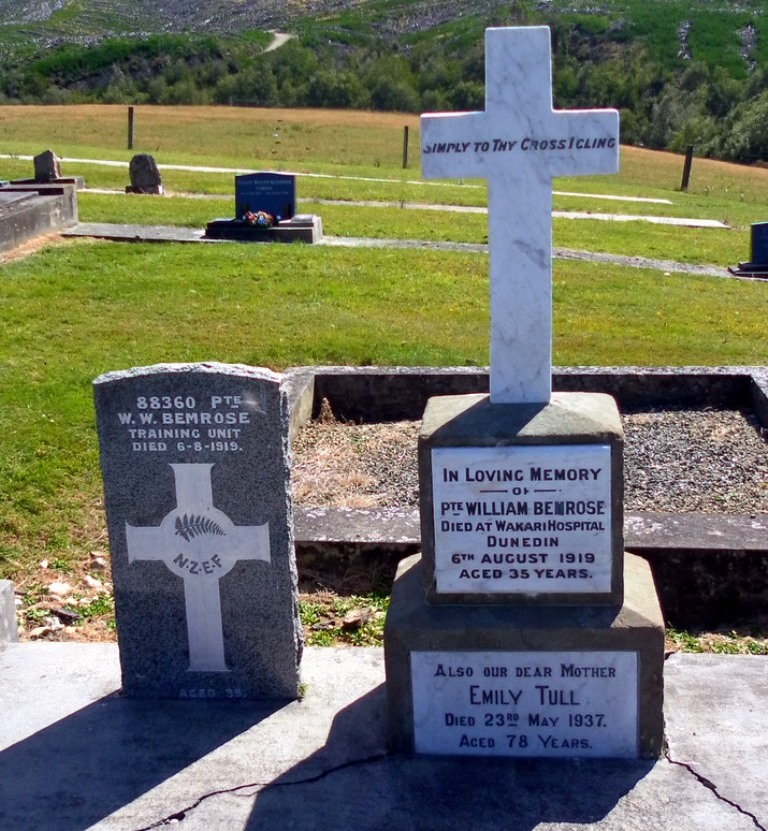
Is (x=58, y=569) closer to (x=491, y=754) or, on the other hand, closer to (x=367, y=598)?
(x=367, y=598)

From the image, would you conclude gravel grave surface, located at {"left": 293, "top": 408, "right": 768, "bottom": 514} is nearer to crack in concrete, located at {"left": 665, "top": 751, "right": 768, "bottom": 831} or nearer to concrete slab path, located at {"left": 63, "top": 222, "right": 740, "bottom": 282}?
crack in concrete, located at {"left": 665, "top": 751, "right": 768, "bottom": 831}

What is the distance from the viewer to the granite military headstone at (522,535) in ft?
12.2

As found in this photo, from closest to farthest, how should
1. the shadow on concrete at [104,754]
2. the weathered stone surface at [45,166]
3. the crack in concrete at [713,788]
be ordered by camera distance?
the crack in concrete at [713,788] → the shadow on concrete at [104,754] → the weathered stone surface at [45,166]

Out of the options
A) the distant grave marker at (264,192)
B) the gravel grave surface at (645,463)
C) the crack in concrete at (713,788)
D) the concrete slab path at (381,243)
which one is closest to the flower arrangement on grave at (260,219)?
the distant grave marker at (264,192)

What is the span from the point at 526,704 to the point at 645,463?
11.3ft

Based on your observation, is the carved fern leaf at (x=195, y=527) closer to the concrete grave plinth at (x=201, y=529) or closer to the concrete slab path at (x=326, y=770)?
the concrete grave plinth at (x=201, y=529)

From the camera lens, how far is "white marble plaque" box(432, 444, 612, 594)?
3.73m

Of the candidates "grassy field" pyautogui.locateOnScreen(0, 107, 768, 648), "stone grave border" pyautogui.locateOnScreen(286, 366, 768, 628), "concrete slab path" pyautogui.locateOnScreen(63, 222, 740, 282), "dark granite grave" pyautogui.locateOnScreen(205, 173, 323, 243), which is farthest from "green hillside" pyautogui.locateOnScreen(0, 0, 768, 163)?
"stone grave border" pyautogui.locateOnScreen(286, 366, 768, 628)

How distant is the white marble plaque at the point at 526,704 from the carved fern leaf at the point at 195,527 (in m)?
0.88

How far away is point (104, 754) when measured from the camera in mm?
3900

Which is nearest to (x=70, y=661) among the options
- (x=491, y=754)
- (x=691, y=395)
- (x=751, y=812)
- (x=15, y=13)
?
(x=491, y=754)

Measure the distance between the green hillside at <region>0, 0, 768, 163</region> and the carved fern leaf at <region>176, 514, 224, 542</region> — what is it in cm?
4341

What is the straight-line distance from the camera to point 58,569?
5734 millimetres

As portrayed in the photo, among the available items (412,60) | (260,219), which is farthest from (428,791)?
(412,60)
